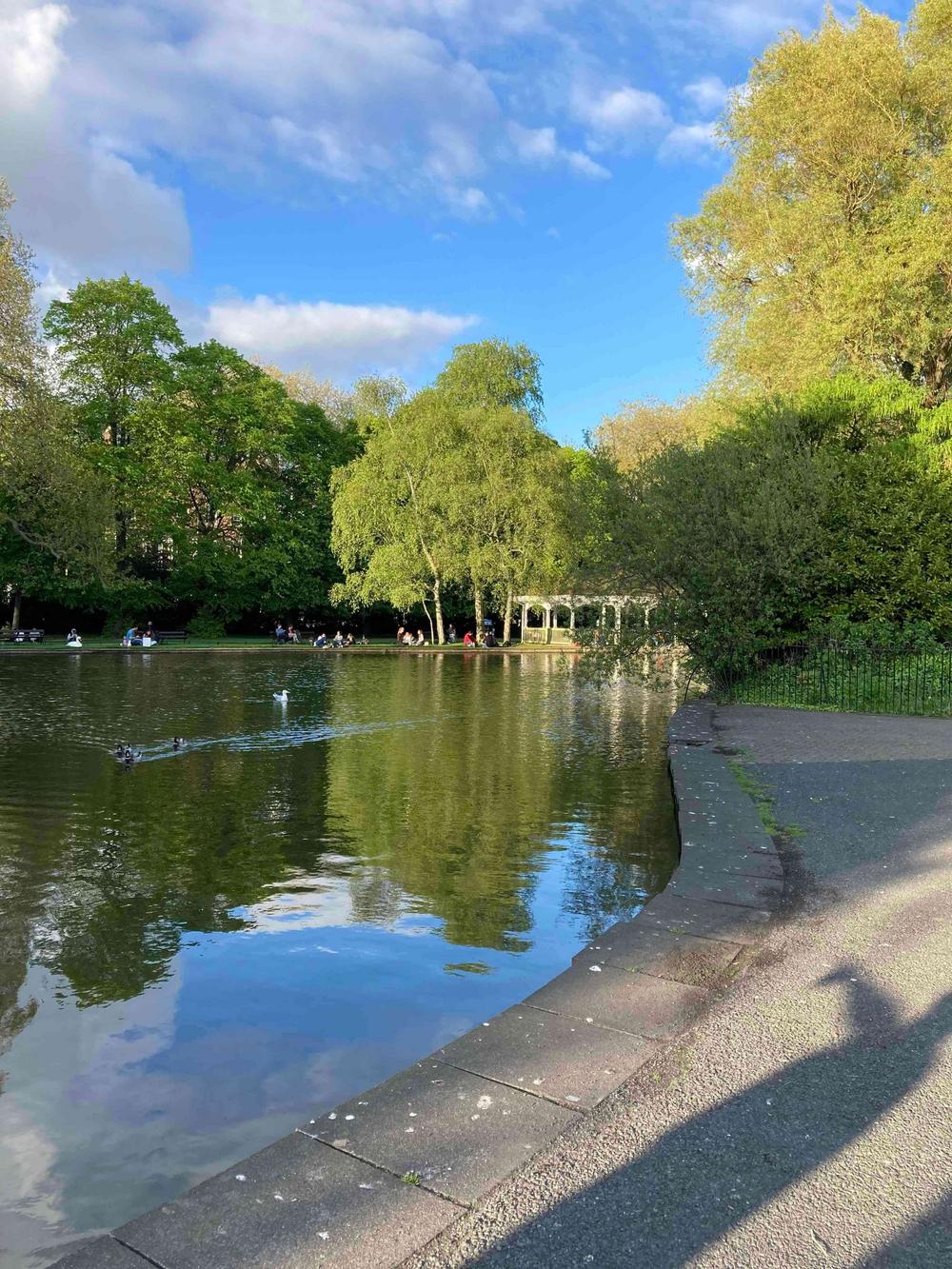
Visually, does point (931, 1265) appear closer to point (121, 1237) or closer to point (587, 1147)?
point (587, 1147)

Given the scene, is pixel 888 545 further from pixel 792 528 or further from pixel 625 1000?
pixel 625 1000

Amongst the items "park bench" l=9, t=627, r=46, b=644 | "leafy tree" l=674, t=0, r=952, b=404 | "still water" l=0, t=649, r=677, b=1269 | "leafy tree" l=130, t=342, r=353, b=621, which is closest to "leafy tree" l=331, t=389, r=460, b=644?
"leafy tree" l=130, t=342, r=353, b=621

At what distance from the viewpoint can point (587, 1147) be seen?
3070 mm

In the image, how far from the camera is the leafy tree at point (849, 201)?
22203 millimetres

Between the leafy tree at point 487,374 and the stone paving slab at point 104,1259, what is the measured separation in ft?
150

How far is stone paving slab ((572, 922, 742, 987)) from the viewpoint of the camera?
461cm

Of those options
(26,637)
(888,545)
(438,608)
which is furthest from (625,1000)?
(438,608)

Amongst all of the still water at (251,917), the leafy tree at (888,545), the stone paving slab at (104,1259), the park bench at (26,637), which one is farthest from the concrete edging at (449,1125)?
the park bench at (26,637)

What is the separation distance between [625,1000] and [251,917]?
334 cm

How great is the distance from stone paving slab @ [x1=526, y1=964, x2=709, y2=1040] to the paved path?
133mm

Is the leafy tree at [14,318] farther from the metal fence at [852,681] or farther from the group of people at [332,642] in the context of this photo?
the metal fence at [852,681]

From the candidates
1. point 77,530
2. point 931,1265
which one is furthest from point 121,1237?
point 77,530

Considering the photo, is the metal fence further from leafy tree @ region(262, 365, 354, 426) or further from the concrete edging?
leafy tree @ region(262, 365, 354, 426)

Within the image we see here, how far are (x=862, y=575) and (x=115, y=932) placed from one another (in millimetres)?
17917
